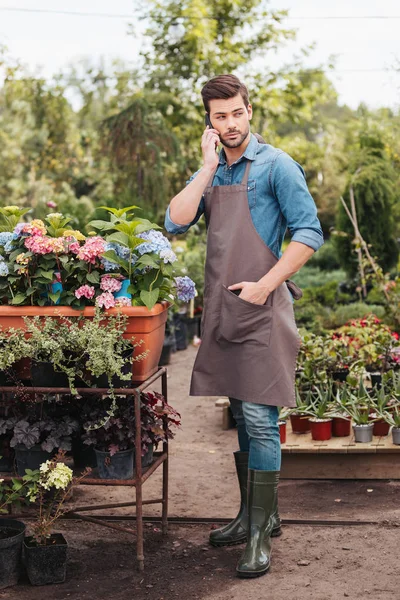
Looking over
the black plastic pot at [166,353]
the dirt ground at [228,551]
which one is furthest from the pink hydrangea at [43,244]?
the black plastic pot at [166,353]

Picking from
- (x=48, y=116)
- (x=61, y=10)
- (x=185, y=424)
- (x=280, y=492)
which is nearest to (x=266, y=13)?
(x=61, y=10)

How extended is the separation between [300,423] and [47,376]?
1.85 metres

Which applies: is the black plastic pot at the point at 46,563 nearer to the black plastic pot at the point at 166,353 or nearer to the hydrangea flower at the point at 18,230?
the hydrangea flower at the point at 18,230

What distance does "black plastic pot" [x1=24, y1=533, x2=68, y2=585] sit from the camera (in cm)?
306

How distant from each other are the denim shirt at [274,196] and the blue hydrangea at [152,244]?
6 cm

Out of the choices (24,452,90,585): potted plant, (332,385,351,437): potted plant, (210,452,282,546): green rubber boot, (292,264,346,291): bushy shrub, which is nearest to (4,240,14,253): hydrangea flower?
(24,452,90,585): potted plant

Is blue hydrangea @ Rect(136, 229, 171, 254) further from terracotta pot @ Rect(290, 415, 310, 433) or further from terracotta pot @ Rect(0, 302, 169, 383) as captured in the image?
terracotta pot @ Rect(290, 415, 310, 433)

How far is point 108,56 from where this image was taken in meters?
28.4

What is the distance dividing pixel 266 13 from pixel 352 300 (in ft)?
23.0

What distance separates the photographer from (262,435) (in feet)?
10.2

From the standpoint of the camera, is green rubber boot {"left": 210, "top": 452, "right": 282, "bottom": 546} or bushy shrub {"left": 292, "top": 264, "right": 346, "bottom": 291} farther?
bushy shrub {"left": 292, "top": 264, "right": 346, "bottom": 291}

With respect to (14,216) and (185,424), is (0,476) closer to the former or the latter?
(14,216)

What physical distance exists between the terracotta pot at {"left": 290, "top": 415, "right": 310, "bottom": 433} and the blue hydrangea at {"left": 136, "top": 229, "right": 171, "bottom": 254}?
170cm

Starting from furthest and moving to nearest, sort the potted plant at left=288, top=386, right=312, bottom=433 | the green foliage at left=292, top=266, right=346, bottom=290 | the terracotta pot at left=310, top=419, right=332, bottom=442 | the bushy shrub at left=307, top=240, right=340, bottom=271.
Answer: the bushy shrub at left=307, top=240, right=340, bottom=271, the green foliage at left=292, top=266, right=346, bottom=290, the potted plant at left=288, top=386, right=312, bottom=433, the terracotta pot at left=310, top=419, right=332, bottom=442
